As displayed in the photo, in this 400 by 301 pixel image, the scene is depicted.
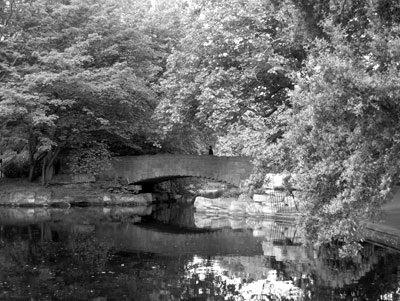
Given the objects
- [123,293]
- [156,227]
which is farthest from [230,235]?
[123,293]

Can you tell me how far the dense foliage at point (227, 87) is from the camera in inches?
289

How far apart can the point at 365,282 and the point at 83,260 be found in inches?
257

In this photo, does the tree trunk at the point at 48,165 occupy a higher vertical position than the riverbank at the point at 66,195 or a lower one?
higher

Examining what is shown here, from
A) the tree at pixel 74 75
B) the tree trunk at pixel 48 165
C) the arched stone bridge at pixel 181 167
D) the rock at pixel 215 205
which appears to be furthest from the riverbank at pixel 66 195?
the rock at pixel 215 205

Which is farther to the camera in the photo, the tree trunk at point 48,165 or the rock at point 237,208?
the tree trunk at point 48,165

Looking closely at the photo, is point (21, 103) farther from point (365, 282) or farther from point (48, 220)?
point (365, 282)

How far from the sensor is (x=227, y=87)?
835 inches

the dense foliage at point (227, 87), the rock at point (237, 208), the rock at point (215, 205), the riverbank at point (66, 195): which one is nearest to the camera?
the dense foliage at point (227, 87)

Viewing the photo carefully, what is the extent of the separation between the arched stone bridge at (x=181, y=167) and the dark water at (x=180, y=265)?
7.21m

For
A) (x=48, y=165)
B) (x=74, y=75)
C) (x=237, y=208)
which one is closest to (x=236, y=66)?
(x=237, y=208)

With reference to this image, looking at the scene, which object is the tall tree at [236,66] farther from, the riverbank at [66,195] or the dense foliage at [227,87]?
the riverbank at [66,195]

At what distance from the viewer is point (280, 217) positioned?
23.3 meters

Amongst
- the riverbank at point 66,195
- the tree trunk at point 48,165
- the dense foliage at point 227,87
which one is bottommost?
the riverbank at point 66,195

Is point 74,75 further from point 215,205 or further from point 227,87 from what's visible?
point 215,205
